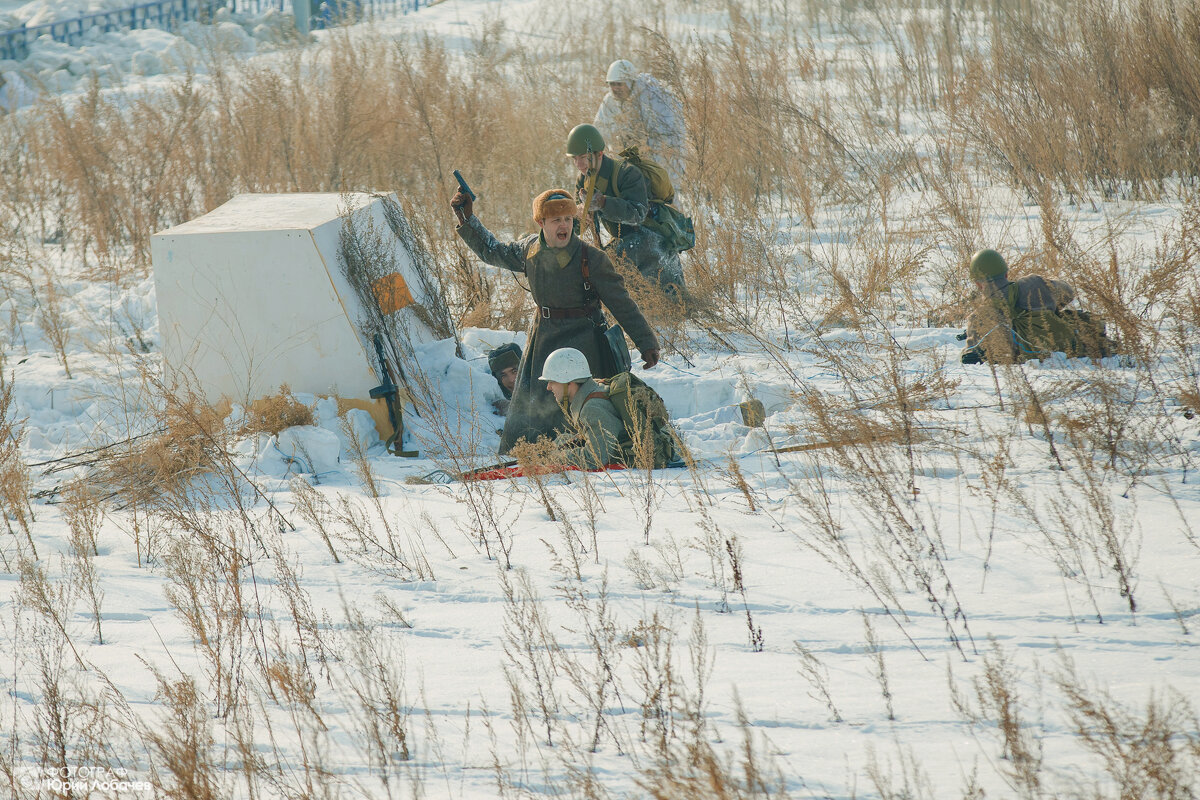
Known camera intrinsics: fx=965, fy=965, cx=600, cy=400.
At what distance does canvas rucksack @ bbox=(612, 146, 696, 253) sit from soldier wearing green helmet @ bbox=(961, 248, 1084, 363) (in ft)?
5.84

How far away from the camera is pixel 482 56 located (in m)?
12.1

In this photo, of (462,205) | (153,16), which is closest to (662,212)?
(462,205)

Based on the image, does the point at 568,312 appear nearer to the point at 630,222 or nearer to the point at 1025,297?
the point at 630,222

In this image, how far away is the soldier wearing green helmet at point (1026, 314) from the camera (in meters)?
5.11

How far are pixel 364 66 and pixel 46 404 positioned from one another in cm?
598

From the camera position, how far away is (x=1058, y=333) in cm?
526

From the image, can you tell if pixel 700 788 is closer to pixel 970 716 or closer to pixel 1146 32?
pixel 970 716

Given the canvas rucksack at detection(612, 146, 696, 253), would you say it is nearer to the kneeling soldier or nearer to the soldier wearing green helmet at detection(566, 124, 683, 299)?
the soldier wearing green helmet at detection(566, 124, 683, 299)

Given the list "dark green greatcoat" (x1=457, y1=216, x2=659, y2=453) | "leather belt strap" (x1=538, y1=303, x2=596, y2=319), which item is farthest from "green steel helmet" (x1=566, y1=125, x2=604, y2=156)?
"leather belt strap" (x1=538, y1=303, x2=596, y2=319)

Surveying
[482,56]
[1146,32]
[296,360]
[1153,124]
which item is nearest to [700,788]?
[296,360]

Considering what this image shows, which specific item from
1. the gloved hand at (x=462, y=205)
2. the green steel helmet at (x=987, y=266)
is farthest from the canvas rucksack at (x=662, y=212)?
the green steel helmet at (x=987, y=266)

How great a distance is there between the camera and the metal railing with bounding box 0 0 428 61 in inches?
810

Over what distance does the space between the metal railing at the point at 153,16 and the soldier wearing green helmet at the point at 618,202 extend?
15976mm

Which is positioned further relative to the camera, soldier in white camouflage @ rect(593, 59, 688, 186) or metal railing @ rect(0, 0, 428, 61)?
metal railing @ rect(0, 0, 428, 61)
